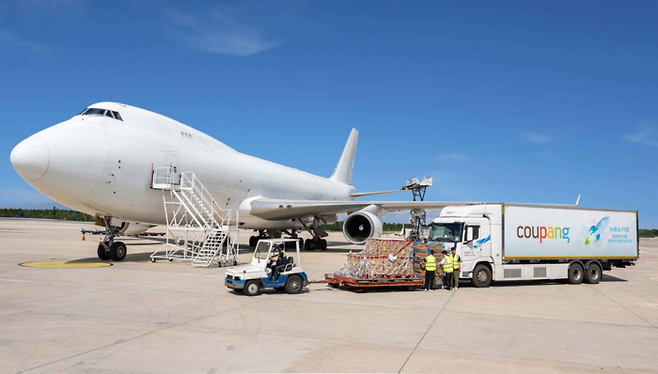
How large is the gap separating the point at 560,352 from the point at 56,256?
19933mm

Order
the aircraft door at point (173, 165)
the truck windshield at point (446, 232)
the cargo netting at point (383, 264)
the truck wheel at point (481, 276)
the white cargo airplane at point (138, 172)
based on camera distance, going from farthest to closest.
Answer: the aircraft door at point (173, 165) < the white cargo airplane at point (138, 172) < the truck windshield at point (446, 232) < the truck wheel at point (481, 276) < the cargo netting at point (383, 264)

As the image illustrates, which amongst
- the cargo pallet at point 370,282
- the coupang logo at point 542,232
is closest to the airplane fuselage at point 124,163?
the cargo pallet at point 370,282

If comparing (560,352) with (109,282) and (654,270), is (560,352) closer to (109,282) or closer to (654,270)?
(109,282)

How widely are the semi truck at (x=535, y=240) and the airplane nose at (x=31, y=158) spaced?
41.5ft

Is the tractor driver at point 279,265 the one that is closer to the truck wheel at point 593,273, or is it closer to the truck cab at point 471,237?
the truck cab at point 471,237

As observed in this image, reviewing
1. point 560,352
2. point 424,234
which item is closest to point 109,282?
point 424,234

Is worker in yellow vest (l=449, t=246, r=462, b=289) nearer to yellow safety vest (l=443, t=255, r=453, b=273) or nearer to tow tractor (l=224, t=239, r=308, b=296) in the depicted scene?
yellow safety vest (l=443, t=255, r=453, b=273)

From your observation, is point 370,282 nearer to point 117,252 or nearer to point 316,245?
point 117,252

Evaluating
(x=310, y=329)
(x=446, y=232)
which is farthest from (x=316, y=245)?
(x=310, y=329)

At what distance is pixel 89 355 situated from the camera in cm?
598

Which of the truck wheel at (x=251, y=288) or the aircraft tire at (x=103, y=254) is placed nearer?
the truck wheel at (x=251, y=288)

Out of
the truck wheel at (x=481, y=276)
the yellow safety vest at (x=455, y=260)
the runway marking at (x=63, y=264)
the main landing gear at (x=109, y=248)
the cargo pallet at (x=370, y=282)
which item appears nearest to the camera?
the cargo pallet at (x=370, y=282)

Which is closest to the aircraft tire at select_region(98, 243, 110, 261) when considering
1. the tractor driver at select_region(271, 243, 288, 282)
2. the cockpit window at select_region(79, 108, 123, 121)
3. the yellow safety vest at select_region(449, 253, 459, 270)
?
the cockpit window at select_region(79, 108, 123, 121)

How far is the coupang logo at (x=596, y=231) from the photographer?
15664mm
